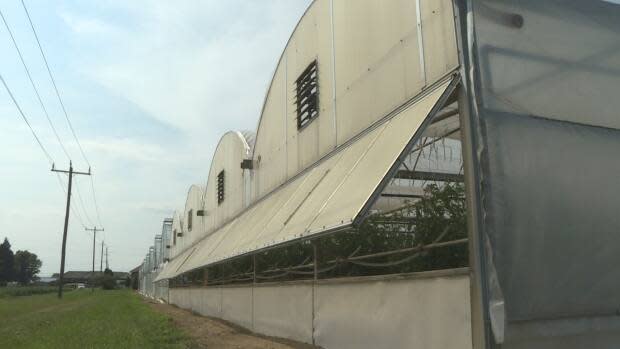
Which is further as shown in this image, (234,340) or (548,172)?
(234,340)

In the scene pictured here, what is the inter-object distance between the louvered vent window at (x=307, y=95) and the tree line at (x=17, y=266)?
111 meters

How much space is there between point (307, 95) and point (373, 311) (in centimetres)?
542

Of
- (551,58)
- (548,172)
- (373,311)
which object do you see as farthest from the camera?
(373,311)

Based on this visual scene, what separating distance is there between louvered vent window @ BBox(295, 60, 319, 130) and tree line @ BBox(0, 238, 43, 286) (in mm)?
110718

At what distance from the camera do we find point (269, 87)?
1445 cm

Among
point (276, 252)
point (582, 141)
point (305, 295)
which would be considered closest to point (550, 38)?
point (582, 141)

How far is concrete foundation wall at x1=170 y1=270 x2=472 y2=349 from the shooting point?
18.0 ft

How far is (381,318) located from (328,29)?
17.7 feet

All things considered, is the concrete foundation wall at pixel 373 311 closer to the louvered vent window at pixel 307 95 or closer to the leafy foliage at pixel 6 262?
the louvered vent window at pixel 307 95

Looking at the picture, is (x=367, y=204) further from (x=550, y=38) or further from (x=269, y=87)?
(x=269, y=87)

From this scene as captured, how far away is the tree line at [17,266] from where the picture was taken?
10756cm

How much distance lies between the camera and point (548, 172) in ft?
16.9

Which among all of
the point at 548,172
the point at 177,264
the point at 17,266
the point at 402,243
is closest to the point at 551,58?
the point at 548,172

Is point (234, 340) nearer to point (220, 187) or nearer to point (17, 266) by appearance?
point (220, 187)
